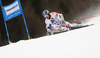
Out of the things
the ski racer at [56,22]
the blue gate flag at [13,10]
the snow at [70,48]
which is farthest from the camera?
the blue gate flag at [13,10]

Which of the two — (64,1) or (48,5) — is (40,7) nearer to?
(48,5)

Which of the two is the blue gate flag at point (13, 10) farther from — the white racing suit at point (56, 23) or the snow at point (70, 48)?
the snow at point (70, 48)

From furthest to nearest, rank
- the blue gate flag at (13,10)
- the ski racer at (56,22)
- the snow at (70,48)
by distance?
the blue gate flag at (13,10) → the ski racer at (56,22) → the snow at (70,48)

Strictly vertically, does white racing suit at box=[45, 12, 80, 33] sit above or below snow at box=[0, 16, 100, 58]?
above

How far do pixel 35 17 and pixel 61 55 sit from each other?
191 inches

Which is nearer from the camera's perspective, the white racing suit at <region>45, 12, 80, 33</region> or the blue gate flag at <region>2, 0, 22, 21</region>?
the white racing suit at <region>45, 12, 80, 33</region>

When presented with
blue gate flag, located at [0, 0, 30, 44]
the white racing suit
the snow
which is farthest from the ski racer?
the snow

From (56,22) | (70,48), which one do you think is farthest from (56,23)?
(70,48)

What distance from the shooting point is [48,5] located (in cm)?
557

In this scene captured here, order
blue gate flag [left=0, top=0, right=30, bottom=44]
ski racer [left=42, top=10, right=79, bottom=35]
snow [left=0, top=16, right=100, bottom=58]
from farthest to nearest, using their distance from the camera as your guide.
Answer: blue gate flag [left=0, top=0, right=30, bottom=44], ski racer [left=42, top=10, right=79, bottom=35], snow [left=0, top=16, right=100, bottom=58]

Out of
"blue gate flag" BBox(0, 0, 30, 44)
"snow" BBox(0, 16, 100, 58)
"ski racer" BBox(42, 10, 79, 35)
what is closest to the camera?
"snow" BBox(0, 16, 100, 58)

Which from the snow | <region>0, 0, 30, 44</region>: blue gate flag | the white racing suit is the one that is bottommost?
the snow

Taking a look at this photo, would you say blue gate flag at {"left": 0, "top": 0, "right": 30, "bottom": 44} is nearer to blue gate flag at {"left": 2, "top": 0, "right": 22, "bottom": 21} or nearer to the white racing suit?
blue gate flag at {"left": 2, "top": 0, "right": 22, "bottom": 21}

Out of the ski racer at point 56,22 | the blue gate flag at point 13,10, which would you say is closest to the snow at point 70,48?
the ski racer at point 56,22
